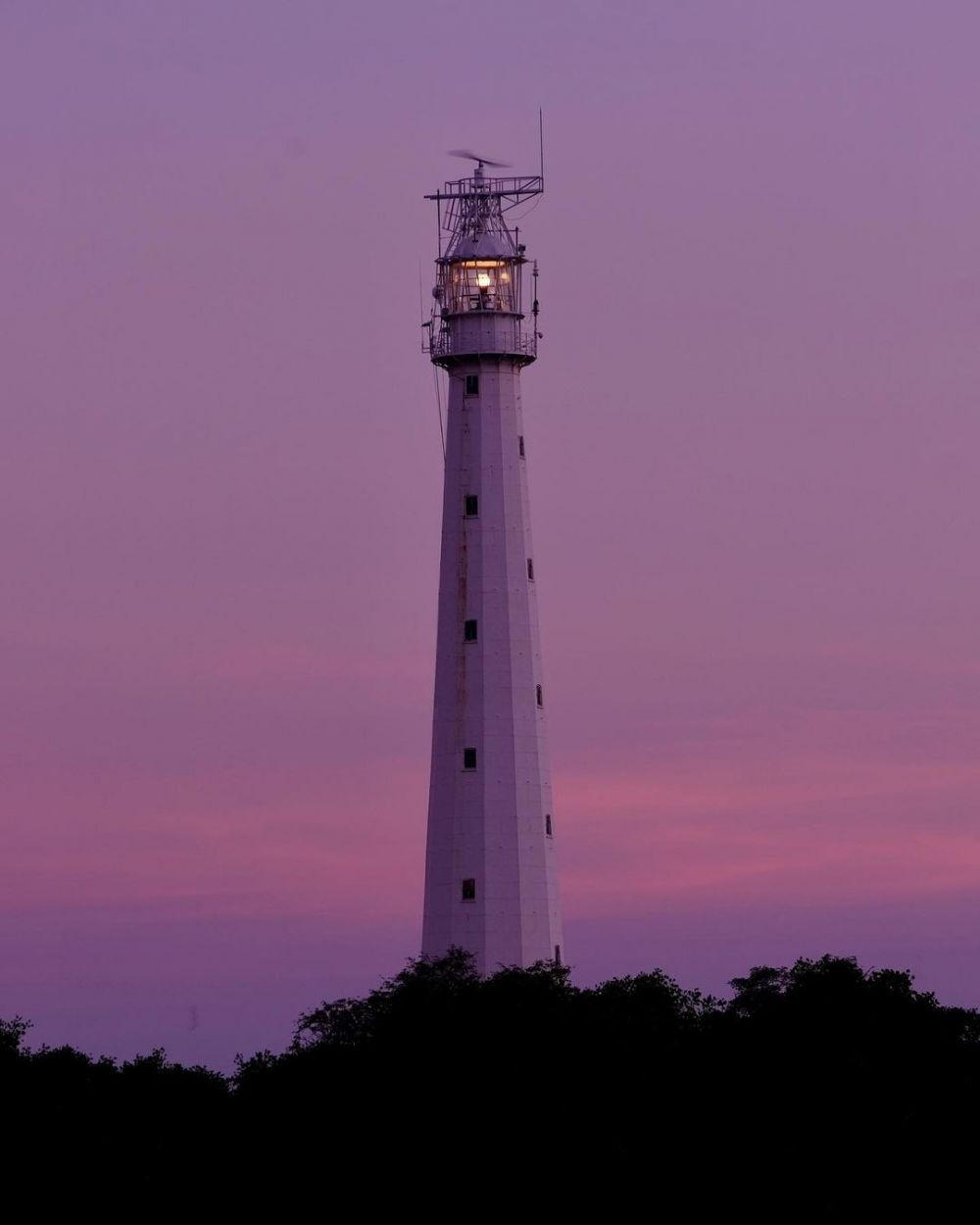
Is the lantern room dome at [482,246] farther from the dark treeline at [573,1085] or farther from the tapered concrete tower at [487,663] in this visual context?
the dark treeline at [573,1085]

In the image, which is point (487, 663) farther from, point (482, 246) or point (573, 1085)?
point (573, 1085)

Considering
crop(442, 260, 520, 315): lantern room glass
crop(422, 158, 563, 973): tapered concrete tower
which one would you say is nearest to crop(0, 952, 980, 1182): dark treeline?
crop(422, 158, 563, 973): tapered concrete tower

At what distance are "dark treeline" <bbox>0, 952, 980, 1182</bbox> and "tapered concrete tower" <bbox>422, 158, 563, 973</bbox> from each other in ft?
41.0

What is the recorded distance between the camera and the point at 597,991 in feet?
396

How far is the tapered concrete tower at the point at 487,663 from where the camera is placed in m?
131

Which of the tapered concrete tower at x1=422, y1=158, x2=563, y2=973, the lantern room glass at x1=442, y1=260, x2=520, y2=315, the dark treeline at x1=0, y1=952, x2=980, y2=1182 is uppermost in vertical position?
the lantern room glass at x1=442, y1=260, x2=520, y2=315

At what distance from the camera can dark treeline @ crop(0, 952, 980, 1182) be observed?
328 ft

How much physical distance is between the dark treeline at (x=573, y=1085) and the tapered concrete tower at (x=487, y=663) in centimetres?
1249

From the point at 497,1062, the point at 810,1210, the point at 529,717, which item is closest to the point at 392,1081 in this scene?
the point at 497,1062

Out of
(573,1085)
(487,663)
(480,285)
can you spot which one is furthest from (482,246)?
(573,1085)

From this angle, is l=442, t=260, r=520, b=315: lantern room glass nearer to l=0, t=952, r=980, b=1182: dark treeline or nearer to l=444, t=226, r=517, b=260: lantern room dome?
l=444, t=226, r=517, b=260: lantern room dome

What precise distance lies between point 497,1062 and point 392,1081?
3.03 meters

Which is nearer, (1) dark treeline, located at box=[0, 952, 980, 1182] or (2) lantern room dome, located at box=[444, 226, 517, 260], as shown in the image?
(1) dark treeline, located at box=[0, 952, 980, 1182]

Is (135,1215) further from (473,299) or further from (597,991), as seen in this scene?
(473,299)
